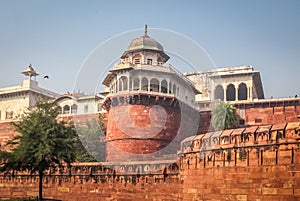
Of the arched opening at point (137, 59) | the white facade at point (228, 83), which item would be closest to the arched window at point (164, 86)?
the arched opening at point (137, 59)

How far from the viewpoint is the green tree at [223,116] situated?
30.7m

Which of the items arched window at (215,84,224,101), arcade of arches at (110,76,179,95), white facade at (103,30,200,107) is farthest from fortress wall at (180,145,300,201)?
arched window at (215,84,224,101)

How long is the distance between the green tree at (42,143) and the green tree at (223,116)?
39.6 ft

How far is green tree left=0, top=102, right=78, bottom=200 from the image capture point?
20.8 meters

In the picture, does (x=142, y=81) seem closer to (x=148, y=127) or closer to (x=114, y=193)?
(x=148, y=127)

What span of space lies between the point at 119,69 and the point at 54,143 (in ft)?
29.7

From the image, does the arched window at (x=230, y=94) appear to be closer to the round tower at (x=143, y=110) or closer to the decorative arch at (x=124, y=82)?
the round tower at (x=143, y=110)

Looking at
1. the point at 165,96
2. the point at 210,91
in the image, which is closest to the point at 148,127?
the point at 165,96

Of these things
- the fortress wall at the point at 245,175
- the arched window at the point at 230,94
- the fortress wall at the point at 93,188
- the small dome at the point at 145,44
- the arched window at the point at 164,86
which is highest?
the small dome at the point at 145,44

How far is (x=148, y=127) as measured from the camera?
27297mm

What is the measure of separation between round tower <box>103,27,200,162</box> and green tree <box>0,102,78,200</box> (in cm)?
561

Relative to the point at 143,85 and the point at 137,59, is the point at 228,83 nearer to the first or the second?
the point at 137,59

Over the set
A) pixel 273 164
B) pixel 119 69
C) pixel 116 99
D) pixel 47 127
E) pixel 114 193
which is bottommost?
pixel 114 193

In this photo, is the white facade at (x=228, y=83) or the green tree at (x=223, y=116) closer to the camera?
the green tree at (x=223, y=116)
